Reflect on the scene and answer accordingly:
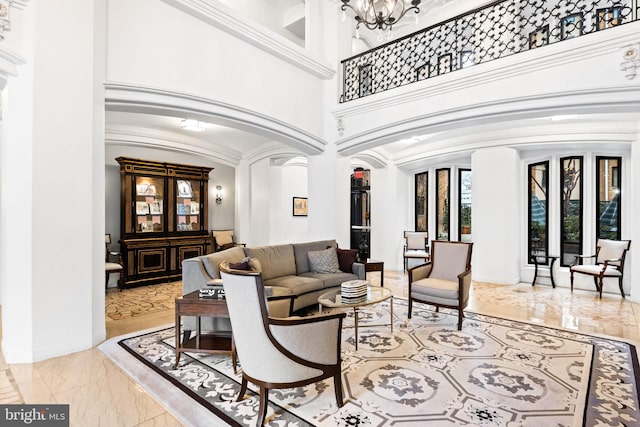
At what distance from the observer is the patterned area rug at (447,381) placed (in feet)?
7.72

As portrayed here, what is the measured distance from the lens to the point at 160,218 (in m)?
7.21

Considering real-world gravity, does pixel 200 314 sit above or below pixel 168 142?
below

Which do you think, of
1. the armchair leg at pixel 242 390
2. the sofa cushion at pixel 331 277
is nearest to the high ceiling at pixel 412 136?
the sofa cushion at pixel 331 277

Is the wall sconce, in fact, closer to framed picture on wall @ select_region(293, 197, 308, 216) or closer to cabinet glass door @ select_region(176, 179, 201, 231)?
framed picture on wall @ select_region(293, 197, 308, 216)

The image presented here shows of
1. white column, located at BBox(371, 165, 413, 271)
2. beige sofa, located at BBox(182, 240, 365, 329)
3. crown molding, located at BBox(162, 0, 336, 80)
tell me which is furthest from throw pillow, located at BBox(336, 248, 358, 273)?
white column, located at BBox(371, 165, 413, 271)

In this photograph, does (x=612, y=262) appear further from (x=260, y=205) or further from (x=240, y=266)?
(x=260, y=205)

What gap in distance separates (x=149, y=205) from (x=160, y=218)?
36 cm

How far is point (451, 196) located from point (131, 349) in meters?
7.64

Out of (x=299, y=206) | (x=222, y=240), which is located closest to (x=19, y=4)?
(x=222, y=240)

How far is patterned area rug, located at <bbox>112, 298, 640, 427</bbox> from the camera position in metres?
2.35

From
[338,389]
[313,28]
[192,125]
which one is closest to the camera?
[338,389]

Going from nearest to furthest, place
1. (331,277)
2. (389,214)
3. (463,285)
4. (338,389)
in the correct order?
(338,389), (463,285), (331,277), (389,214)

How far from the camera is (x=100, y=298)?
369cm

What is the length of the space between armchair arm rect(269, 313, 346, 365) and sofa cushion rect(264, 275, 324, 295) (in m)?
2.10
